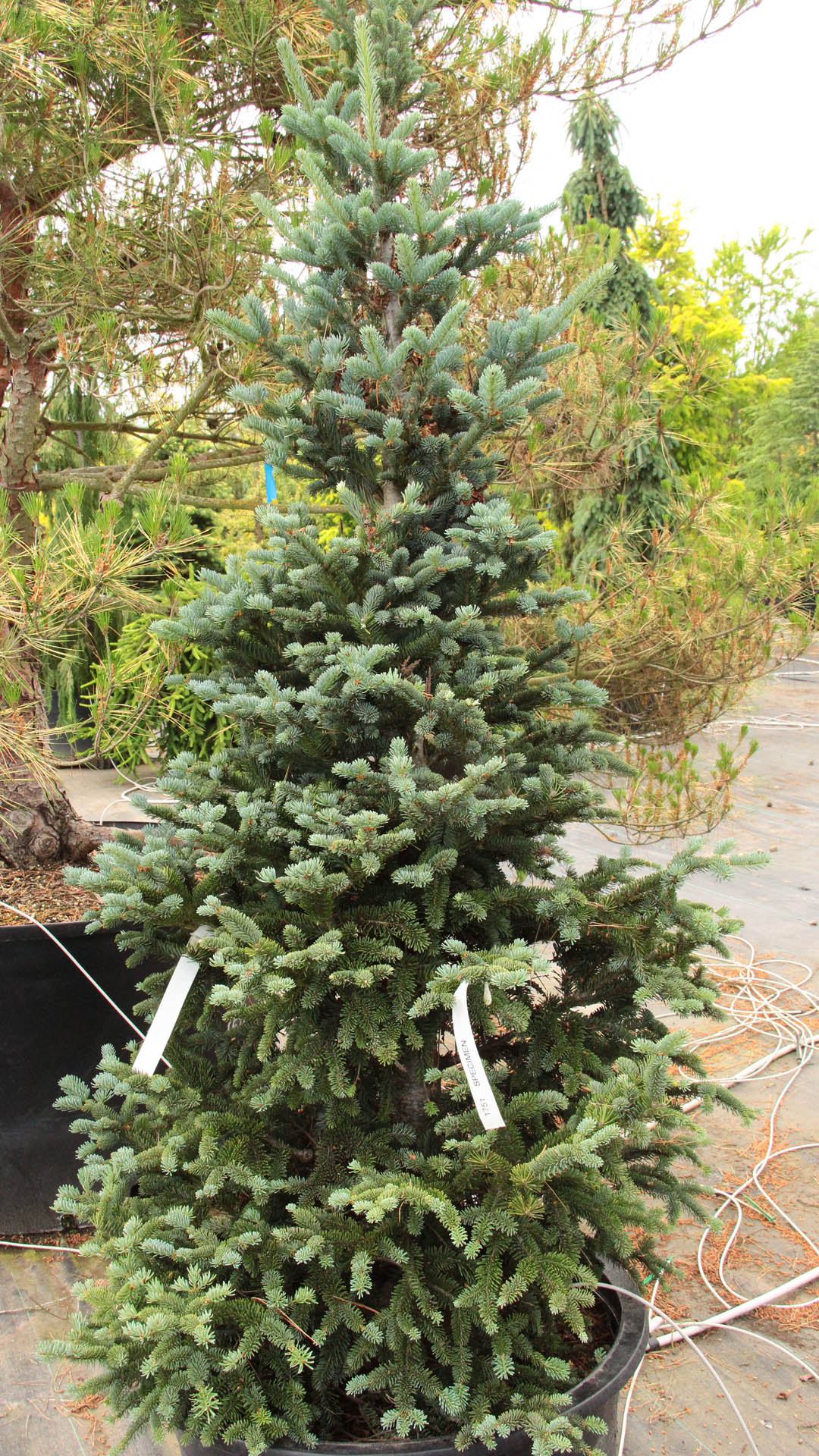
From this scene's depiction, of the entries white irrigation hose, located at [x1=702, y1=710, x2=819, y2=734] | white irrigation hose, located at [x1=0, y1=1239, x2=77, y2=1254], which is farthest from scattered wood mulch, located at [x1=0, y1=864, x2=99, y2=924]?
white irrigation hose, located at [x1=702, y1=710, x2=819, y2=734]

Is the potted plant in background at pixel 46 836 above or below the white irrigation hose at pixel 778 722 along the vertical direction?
above

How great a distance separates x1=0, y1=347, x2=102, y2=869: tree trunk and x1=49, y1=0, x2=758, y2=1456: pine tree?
1.16m

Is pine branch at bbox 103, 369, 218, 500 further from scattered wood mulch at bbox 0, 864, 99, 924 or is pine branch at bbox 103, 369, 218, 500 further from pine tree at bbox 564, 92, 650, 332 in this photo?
pine tree at bbox 564, 92, 650, 332

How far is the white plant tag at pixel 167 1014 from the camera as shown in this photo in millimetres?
1603

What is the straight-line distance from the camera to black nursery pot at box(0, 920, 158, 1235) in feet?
8.05

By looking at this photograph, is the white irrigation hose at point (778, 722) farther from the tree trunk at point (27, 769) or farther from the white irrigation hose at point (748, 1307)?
the tree trunk at point (27, 769)

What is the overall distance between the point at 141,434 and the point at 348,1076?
2406mm

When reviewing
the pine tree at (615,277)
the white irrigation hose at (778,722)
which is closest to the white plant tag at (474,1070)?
the pine tree at (615,277)

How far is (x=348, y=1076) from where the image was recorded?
162 centimetres

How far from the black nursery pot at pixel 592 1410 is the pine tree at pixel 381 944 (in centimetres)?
4

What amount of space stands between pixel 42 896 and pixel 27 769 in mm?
421

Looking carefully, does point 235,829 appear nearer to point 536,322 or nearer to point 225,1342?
point 225,1342

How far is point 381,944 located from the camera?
1427 mm

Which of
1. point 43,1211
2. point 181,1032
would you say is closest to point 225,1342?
point 181,1032
